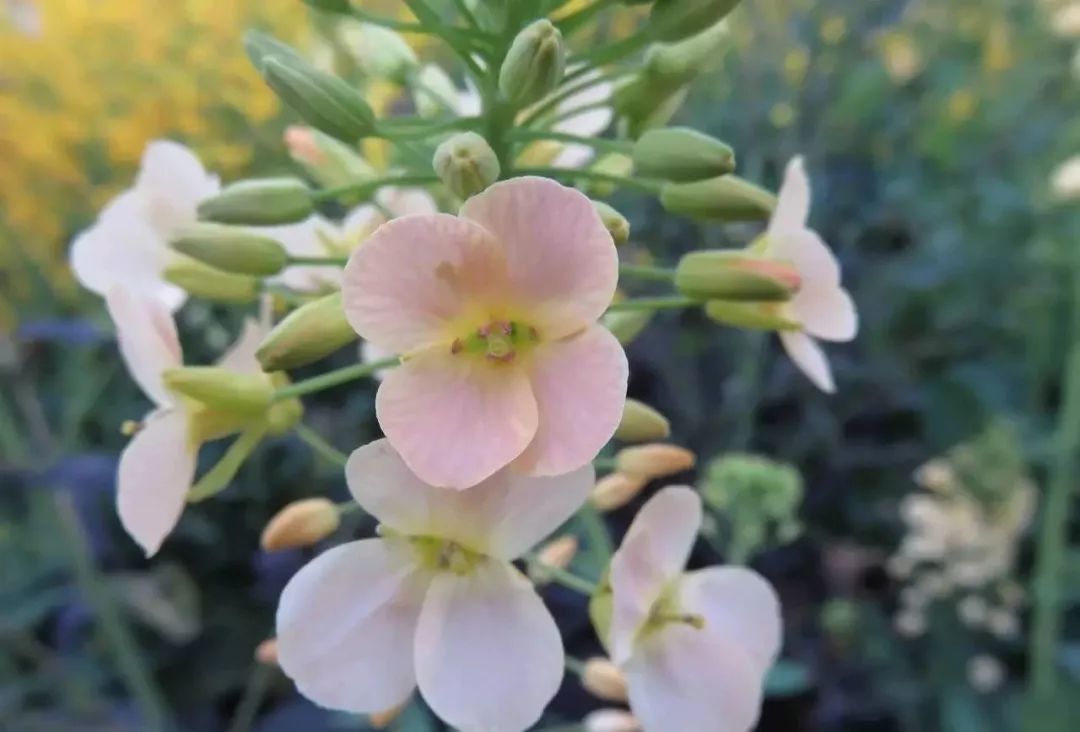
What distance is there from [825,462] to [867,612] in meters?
0.21

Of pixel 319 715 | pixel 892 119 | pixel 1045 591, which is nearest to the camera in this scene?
pixel 319 715

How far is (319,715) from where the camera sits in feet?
3.22

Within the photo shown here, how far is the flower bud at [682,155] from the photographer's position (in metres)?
0.49

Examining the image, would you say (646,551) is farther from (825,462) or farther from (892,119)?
(892,119)

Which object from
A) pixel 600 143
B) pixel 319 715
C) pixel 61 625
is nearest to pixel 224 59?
pixel 61 625

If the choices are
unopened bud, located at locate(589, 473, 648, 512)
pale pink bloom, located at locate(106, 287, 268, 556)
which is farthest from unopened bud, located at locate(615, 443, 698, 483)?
pale pink bloom, located at locate(106, 287, 268, 556)

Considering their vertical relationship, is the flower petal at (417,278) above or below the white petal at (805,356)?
above

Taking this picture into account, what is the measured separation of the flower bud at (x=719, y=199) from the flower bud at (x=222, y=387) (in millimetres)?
240

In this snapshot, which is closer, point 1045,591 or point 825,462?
point 1045,591

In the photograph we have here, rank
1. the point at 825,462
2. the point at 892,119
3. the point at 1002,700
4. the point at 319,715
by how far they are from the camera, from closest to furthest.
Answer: the point at 319,715, the point at 1002,700, the point at 825,462, the point at 892,119

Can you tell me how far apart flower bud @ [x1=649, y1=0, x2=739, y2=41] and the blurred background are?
0.51 metres

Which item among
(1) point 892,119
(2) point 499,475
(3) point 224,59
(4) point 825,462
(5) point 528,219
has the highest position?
(5) point 528,219

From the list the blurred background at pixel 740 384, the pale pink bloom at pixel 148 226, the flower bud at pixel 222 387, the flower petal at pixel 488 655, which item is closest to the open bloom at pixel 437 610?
the flower petal at pixel 488 655

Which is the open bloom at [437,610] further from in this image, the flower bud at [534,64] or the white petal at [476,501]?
the flower bud at [534,64]
